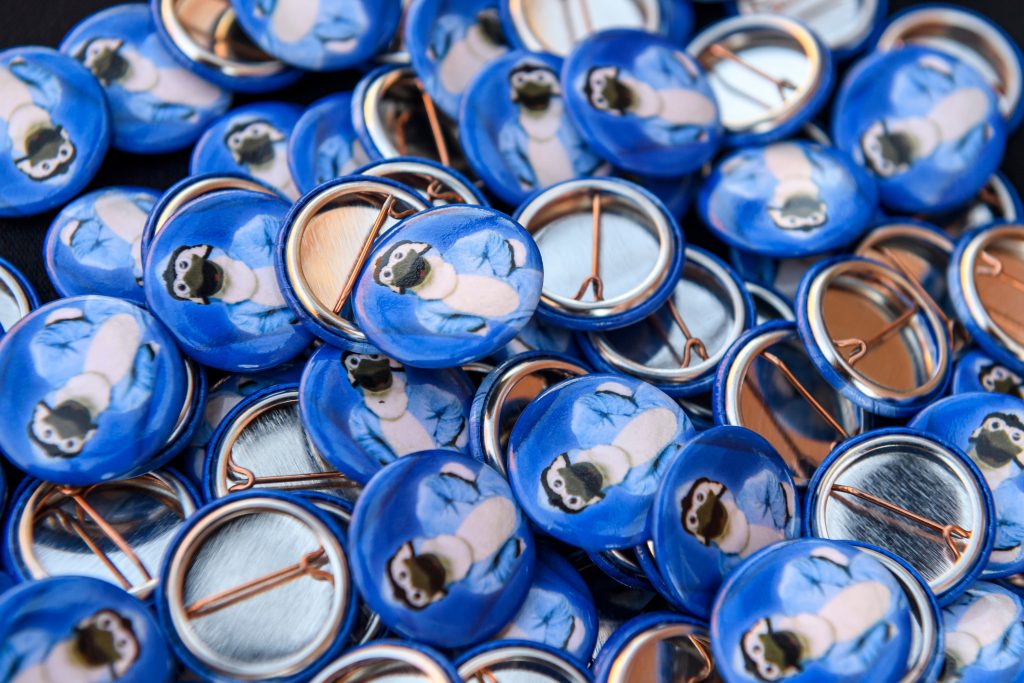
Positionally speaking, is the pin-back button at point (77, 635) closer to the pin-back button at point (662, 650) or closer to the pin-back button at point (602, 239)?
the pin-back button at point (662, 650)

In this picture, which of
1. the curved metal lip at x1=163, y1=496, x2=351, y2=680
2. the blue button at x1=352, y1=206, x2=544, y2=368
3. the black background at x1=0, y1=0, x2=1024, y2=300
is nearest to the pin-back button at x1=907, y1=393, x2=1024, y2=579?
the black background at x1=0, y1=0, x2=1024, y2=300

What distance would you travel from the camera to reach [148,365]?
4.79 feet

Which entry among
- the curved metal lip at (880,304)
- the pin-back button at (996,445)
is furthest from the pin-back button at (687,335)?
the pin-back button at (996,445)

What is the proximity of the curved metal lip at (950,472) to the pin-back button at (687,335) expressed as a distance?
0.88ft

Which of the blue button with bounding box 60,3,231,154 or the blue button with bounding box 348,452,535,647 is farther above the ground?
the blue button with bounding box 60,3,231,154

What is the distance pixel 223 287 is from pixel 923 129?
1.43 meters

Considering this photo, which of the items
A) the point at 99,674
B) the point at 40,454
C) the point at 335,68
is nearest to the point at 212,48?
the point at 335,68

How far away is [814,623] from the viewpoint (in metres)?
1.28

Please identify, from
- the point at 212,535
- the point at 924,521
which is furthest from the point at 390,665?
the point at 924,521

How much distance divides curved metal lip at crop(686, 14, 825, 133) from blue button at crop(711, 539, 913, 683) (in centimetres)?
96

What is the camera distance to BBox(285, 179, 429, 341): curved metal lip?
4.82ft

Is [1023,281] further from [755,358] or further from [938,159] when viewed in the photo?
[755,358]

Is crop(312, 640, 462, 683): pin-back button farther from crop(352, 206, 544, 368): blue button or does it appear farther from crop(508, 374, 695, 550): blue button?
crop(352, 206, 544, 368): blue button

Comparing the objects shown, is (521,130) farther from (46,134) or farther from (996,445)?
(996,445)
